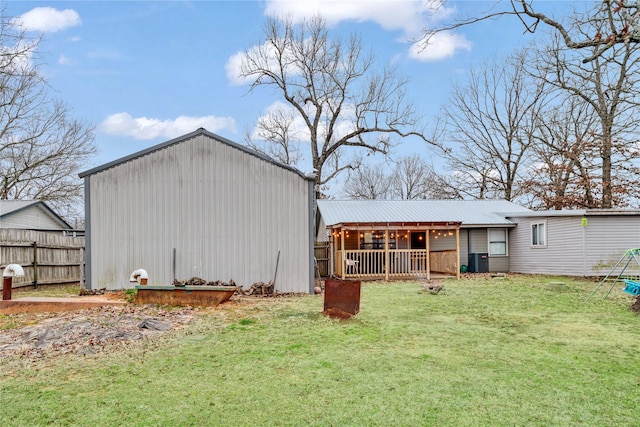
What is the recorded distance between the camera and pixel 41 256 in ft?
45.7

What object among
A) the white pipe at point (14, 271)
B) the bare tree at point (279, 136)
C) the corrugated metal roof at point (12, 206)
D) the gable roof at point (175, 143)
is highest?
the bare tree at point (279, 136)

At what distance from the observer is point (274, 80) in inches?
1097

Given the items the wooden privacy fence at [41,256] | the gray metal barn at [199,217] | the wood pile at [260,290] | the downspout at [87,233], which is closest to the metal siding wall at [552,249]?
the gray metal barn at [199,217]

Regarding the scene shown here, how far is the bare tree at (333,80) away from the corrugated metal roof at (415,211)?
25.4ft

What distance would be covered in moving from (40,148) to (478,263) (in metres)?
24.1

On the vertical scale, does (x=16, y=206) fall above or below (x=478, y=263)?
above

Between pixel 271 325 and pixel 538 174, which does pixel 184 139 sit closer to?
pixel 271 325

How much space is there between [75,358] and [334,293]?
4061 millimetres

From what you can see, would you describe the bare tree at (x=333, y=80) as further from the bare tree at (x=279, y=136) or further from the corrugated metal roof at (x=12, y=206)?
the corrugated metal roof at (x=12, y=206)

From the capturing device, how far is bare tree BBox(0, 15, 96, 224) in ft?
69.6

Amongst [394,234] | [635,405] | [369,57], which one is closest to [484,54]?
[369,57]

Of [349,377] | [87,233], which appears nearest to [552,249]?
[349,377]

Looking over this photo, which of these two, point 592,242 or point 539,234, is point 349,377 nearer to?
point 592,242

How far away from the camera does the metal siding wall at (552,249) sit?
16.5m
